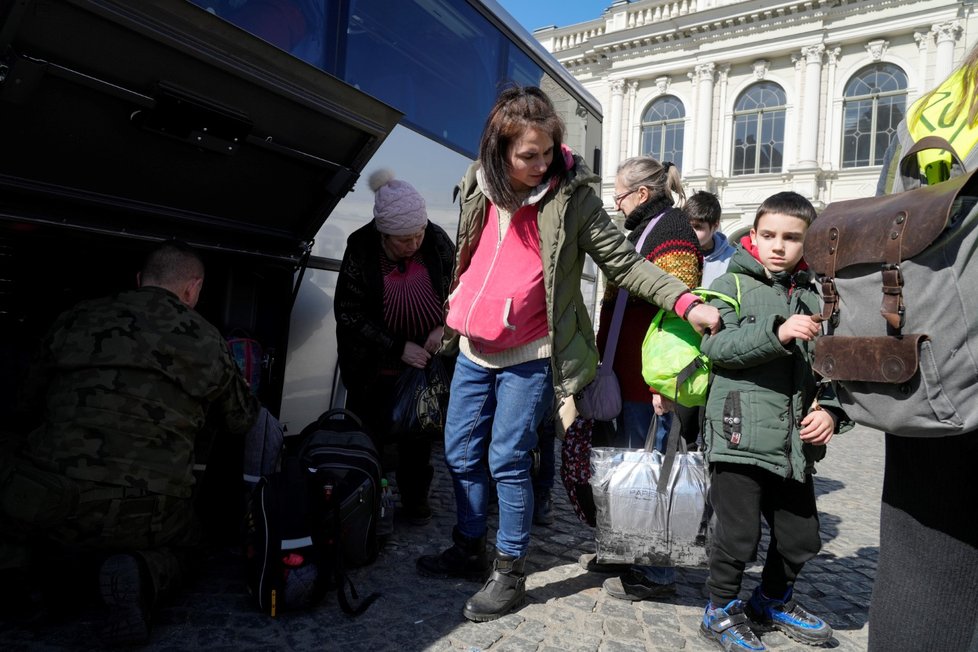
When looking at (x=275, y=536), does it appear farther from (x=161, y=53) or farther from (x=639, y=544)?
(x=161, y=53)

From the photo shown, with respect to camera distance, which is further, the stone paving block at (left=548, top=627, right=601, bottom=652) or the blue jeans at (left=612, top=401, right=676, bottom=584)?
the blue jeans at (left=612, top=401, right=676, bottom=584)

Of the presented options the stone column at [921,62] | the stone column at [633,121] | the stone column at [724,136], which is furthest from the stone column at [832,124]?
the stone column at [633,121]

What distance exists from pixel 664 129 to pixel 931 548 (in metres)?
26.0

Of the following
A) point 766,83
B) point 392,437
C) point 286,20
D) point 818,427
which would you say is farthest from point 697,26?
point 818,427

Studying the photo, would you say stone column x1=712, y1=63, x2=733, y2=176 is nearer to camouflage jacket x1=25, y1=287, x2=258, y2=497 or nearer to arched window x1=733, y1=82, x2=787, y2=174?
arched window x1=733, y1=82, x2=787, y2=174

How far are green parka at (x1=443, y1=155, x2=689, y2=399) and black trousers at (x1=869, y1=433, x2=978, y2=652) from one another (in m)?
1.15

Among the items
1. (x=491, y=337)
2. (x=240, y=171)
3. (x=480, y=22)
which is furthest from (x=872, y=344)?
(x=480, y=22)

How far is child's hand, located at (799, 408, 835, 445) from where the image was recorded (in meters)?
2.25

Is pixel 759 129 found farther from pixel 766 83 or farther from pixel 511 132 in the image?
pixel 511 132

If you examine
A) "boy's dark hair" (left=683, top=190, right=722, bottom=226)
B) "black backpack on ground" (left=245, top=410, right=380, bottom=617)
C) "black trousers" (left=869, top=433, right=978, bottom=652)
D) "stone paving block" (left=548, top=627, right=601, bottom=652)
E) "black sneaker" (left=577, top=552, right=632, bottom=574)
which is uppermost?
"boy's dark hair" (left=683, top=190, right=722, bottom=226)

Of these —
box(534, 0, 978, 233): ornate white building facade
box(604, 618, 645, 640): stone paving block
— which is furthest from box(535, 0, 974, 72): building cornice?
box(604, 618, 645, 640): stone paving block

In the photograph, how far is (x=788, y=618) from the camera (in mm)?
2529

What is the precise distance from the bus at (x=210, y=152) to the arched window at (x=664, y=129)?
22422mm

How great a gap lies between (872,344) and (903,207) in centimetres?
26
